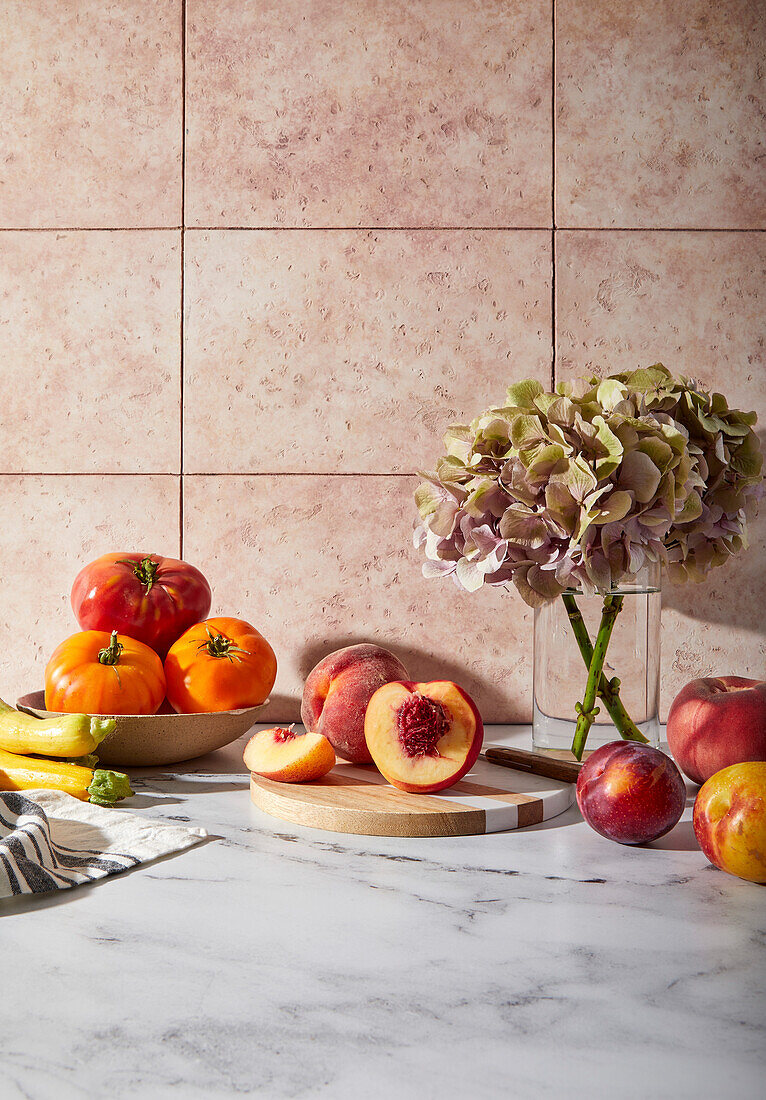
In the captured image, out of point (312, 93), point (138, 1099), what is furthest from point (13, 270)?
point (138, 1099)

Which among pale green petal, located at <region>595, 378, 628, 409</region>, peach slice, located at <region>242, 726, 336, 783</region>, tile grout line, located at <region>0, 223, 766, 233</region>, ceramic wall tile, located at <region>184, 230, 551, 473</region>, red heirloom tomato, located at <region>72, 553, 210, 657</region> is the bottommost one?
peach slice, located at <region>242, 726, 336, 783</region>

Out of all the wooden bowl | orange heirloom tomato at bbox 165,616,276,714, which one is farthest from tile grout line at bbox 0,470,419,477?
the wooden bowl

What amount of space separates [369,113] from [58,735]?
925mm

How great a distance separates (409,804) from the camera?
2.92 feet

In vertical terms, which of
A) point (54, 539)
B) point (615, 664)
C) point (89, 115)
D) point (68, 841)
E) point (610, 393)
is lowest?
point (68, 841)

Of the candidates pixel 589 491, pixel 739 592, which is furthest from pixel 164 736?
pixel 739 592

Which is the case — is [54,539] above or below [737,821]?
above

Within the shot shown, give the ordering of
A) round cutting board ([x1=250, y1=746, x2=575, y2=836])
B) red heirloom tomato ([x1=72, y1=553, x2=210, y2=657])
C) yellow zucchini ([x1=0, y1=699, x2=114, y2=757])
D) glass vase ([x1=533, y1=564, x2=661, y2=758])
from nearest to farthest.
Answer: round cutting board ([x1=250, y1=746, x2=575, y2=836]) → yellow zucchini ([x1=0, y1=699, x2=114, y2=757]) → glass vase ([x1=533, y1=564, x2=661, y2=758]) → red heirloom tomato ([x1=72, y1=553, x2=210, y2=657])

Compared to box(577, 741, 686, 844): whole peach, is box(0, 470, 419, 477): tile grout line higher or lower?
higher

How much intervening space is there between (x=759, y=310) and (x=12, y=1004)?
3.99ft

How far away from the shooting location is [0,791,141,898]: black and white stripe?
2.31 feet

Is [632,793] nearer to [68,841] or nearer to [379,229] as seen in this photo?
[68,841]

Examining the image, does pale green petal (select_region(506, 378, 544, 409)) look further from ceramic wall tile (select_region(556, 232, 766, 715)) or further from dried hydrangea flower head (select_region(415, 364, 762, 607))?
ceramic wall tile (select_region(556, 232, 766, 715))

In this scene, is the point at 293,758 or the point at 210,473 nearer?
the point at 293,758
